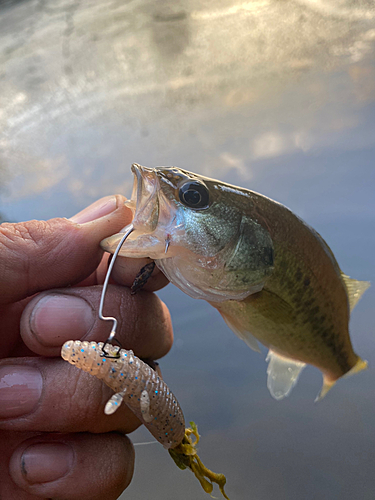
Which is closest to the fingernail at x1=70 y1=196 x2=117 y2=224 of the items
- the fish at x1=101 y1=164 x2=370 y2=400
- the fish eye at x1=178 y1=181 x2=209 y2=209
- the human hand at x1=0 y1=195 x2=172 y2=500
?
the human hand at x1=0 y1=195 x2=172 y2=500

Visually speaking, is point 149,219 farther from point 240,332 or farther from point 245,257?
point 240,332

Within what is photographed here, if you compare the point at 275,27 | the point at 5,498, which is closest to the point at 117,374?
the point at 5,498

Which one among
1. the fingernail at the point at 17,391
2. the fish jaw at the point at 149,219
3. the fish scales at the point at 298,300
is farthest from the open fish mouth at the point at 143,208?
the fingernail at the point at 17,391

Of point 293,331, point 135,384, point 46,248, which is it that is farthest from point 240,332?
point 46,248

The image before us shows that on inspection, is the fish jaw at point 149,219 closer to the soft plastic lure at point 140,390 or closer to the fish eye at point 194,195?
the fish eye at point 194,195

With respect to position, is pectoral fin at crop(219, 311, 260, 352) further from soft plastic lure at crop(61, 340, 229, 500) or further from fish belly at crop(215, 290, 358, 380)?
soft plastic lure at crop(61, 340, 229, 500)

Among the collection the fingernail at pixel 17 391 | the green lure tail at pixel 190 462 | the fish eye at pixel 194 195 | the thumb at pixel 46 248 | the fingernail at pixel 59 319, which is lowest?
the green lure tail at pixel 190 462
